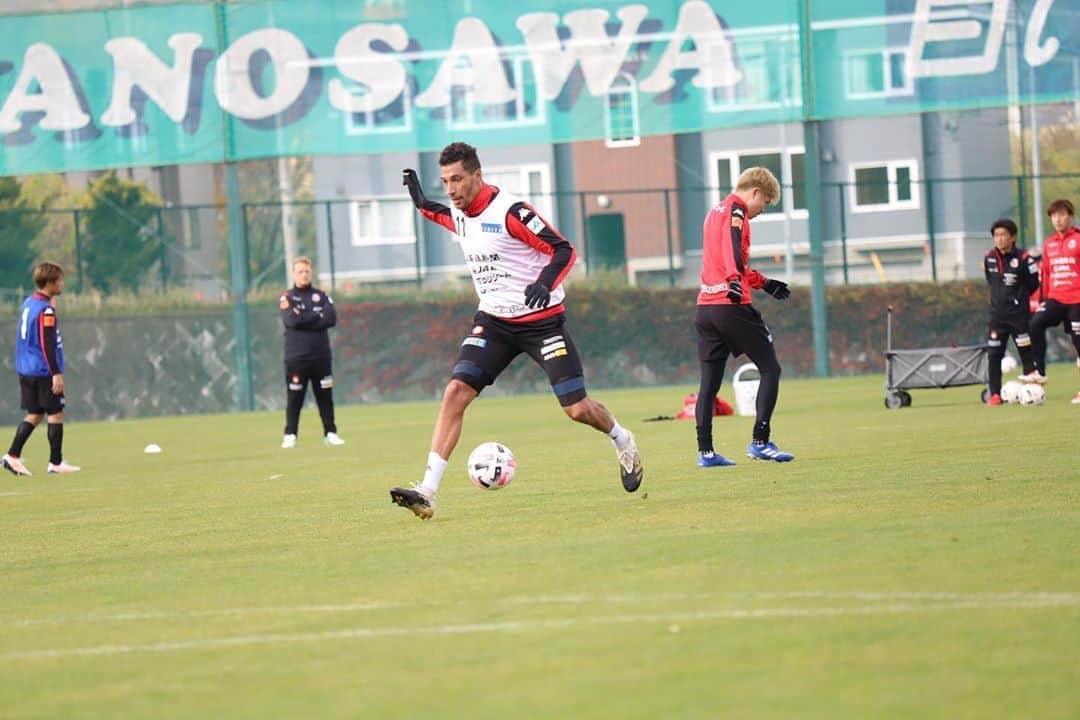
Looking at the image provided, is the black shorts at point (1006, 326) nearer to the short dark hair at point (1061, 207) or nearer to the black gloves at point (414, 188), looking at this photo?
the short dark hair at point (1061, 207)

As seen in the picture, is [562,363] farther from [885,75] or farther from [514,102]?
[885,75]

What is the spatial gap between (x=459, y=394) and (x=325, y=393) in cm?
1013

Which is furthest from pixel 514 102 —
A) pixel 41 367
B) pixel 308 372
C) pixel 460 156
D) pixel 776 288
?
pixel 460 156

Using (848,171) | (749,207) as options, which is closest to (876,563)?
(749,207)

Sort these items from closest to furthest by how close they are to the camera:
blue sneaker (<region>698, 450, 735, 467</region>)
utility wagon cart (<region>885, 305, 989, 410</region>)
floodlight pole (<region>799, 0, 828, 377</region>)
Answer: blue sneaker (<region>698, 450, 735, 467</region>), utility wagon cart (<region>885, 305, 989, 410</region>), floodlight pole (<region>799, 0, 828, 377</region>)

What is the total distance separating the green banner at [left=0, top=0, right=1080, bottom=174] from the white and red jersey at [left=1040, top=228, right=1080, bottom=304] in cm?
998

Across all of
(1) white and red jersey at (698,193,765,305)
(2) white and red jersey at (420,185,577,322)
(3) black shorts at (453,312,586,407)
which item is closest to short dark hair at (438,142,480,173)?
(2) white and red jersey at (420,185,577,322)

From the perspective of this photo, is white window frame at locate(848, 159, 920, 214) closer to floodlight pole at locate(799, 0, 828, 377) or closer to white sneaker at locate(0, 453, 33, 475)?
floodlight pole at locate(799, 0, 828, 377)

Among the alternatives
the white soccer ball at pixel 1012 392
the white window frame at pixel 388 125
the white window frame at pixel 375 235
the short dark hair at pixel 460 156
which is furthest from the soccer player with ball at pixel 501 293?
the white window frame at pixel 375 235

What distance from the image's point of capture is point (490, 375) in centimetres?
1076

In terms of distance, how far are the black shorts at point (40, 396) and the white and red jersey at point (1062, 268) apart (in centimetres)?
1032

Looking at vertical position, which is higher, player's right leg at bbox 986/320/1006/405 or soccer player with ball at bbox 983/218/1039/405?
soccer player with ball at bbox 983/218/1039/405

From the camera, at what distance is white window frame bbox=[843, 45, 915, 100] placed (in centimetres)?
2941

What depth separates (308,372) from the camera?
799 inches
